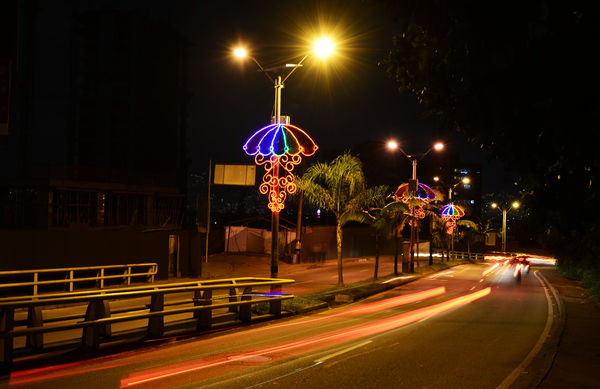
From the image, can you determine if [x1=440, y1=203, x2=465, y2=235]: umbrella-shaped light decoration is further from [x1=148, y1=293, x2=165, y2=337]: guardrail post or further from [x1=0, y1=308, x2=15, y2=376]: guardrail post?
[x1=0, y1=308, x2=15, y2=376]: guardrail post

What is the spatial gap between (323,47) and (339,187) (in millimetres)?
8910

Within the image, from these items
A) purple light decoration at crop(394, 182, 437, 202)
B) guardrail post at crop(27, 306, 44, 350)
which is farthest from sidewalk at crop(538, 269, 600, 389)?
purple light decoration at crop(394, 182, 437, 202)

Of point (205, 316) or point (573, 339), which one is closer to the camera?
point (205, 316)

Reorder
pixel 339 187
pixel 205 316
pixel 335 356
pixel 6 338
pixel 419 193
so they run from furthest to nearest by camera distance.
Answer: pixel 419 193, pixel 339 187, pixel 205 316, pixel 335 356, pixel 6 338

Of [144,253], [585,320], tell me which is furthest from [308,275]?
[585,320]

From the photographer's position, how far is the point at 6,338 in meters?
8.20

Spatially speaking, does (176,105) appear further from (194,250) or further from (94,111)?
(194,250)

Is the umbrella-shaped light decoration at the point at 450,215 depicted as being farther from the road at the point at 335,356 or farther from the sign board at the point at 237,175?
the road at the point at 335,356

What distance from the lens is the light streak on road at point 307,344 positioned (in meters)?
8.32

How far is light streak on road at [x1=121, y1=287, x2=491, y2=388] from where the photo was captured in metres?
8.32

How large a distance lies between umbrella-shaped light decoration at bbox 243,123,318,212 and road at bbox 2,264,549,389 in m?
4.08

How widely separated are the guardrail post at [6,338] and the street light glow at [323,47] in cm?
1094

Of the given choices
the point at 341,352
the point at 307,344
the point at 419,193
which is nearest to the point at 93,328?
the point at 307,344

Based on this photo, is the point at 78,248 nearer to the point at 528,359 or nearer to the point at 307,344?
the point at 307,344
